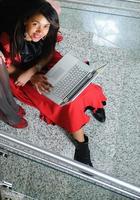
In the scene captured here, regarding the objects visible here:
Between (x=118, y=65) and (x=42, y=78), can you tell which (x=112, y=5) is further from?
(x=42, y=78)

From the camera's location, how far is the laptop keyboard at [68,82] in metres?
2.03

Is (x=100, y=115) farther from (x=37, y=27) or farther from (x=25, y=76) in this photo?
(x=37, y=27)

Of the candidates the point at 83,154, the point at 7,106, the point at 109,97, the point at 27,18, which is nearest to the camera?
the point at 27,18

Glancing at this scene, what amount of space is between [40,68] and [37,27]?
0.31 metres

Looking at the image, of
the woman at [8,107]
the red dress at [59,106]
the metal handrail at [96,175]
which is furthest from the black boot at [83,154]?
the metal handrail at [96,175]

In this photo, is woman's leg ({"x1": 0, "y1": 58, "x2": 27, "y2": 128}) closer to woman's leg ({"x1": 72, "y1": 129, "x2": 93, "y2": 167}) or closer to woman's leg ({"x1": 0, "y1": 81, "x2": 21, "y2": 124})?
woman's leg ({"x1": 0, "y1": 81, "x2": 21, "y2": 124})

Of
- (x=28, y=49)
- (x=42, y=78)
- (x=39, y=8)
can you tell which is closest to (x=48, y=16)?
(x=39, y=8)

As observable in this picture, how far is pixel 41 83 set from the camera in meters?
2.04

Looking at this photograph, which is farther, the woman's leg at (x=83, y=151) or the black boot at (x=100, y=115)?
the black boot at (x=100, y=115)

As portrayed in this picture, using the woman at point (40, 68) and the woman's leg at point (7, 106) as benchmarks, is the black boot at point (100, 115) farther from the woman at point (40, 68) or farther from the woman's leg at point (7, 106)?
the woman's leg at point (7, 106)

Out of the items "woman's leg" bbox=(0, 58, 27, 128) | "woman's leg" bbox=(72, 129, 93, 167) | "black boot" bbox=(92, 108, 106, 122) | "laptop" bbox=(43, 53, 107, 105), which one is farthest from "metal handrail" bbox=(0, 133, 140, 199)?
"black boot" bbox=(92, 108, 106, 122)

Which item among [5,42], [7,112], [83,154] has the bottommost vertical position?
[83,154]

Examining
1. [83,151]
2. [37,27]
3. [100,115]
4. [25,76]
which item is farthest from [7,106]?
[100,115]

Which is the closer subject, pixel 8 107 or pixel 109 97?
pixel 8 107
